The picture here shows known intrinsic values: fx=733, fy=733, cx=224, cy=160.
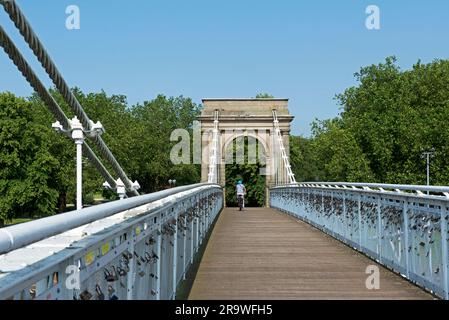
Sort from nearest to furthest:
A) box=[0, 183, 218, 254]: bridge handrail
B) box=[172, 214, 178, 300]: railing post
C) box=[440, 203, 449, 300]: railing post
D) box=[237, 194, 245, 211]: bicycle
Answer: box=[0, 183, 218, 254]: bridge handrail < box=[440, 203, 449, 300]: railing post < box=[172, 214, 178, 300]: railing post < box=[237, 194, 245, 211]: bicycle

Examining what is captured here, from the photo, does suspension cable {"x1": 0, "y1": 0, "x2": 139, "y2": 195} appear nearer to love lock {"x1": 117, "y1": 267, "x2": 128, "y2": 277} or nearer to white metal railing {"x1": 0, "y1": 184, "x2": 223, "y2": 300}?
white metal railing {"x1": 0, "y1": 184, "x2": 223, "y2": 300}

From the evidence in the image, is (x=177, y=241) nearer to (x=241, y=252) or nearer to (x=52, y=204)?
(x=241, y=252)

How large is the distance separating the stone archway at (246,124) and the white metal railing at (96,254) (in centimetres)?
3808

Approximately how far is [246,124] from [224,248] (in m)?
34.2

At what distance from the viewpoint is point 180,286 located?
24.0 feet

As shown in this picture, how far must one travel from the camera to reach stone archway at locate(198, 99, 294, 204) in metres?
44.7

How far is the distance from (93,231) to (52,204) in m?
41.9

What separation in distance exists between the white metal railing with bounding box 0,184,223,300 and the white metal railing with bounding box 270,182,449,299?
7.73 ft

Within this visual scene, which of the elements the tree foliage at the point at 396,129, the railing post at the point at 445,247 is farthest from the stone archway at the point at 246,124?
the railing post at the point at 445,247

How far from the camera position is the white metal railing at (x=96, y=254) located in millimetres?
2166

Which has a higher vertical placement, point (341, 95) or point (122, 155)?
point (341, 95)

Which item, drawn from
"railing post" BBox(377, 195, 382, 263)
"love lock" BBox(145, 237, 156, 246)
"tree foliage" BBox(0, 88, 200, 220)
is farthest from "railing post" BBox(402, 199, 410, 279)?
"tree foliage" BBox(0, 88, 200, 220)

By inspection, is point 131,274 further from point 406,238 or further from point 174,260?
point 406,238

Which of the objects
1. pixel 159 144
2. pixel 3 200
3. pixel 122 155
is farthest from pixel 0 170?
pixel 159 144
